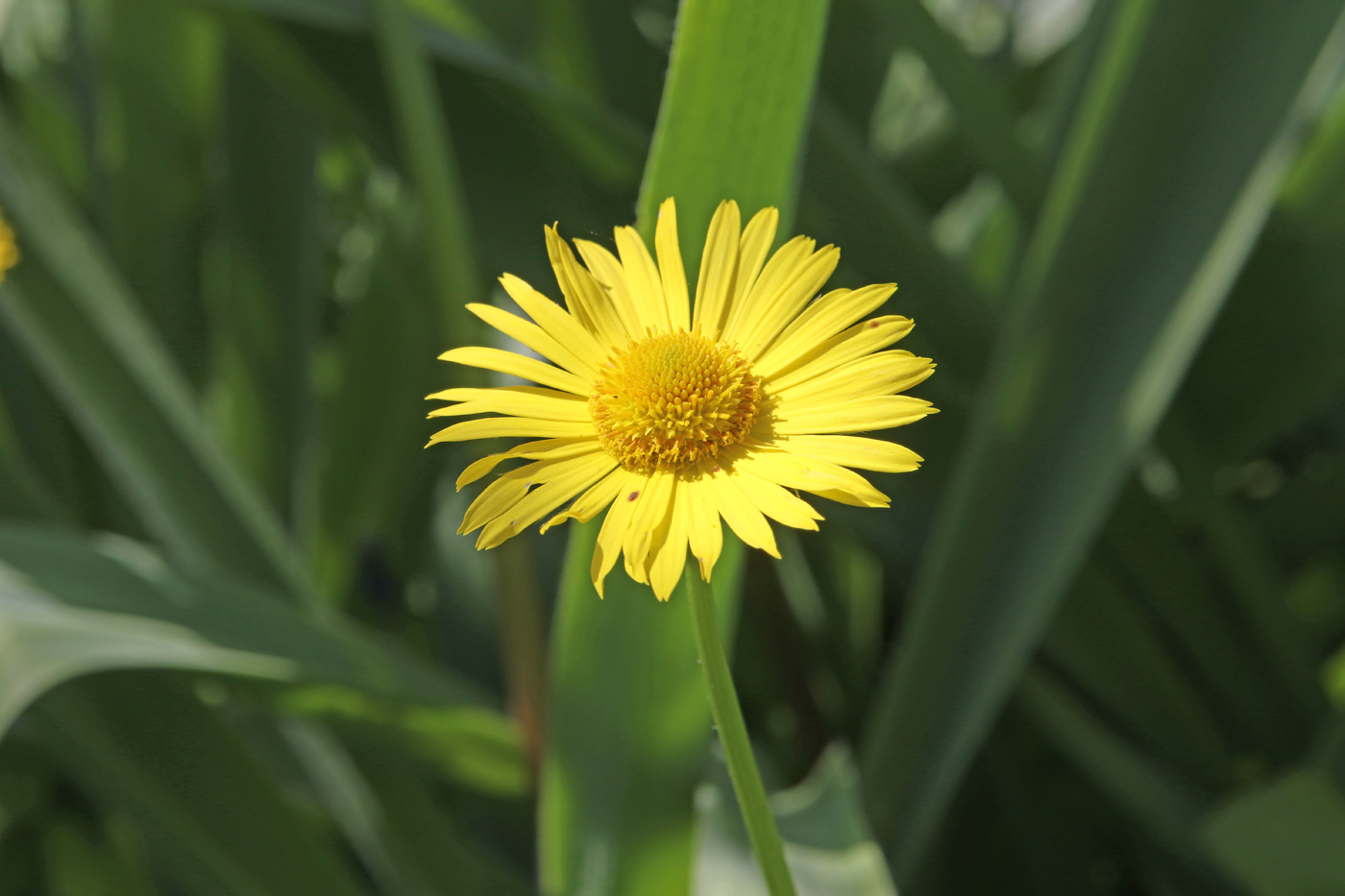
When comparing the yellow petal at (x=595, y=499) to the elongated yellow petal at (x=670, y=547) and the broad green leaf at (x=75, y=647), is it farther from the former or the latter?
the broad green leaf at (x=75, y=647)

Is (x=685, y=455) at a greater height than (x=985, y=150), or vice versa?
(x=985, y=150)

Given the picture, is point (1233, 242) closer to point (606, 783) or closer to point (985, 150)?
point (985, 150)

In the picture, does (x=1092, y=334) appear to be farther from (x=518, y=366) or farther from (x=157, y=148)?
(x=157, y=148)

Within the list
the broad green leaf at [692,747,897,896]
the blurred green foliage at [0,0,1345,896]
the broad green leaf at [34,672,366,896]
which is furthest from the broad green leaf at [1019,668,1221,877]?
the broad green leaf at [34,672,366,896]

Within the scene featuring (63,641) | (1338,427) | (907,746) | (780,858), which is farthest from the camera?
(1338,427)

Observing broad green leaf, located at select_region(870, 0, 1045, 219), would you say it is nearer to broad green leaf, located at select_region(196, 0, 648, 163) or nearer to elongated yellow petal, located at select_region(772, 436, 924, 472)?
broad green leaf, located at select_region(196, 0, 648, 163)

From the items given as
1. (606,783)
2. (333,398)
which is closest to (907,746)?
(606,783)
